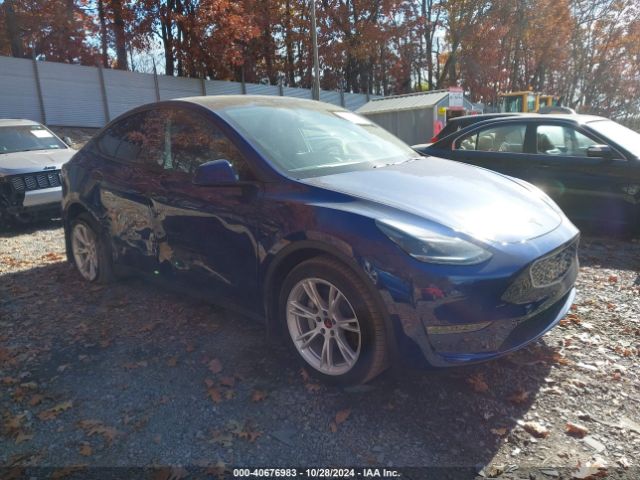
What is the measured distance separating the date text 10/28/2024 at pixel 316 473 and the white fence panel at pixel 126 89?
63.9 ft

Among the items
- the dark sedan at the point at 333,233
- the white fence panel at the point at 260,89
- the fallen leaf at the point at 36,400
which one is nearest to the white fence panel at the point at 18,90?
the white fence panel at the point at 260,89

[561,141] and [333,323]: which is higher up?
[561,141]

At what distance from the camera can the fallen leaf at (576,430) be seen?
8.11 ft

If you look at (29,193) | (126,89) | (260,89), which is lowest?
(29,193)

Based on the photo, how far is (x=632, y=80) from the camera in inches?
1613

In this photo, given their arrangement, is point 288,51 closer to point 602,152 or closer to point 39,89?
point 39,89

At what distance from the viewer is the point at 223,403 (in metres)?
2.81

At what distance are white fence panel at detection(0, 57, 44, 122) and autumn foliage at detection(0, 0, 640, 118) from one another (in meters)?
0.88

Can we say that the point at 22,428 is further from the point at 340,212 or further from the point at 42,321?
the point at 340,212

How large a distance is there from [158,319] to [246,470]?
1945mm

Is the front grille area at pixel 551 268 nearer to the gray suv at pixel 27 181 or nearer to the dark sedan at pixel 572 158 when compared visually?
the dark sedan at pixel 572 158

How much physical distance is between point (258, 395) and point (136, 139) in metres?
2.39

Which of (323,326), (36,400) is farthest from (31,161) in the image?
(323,326)

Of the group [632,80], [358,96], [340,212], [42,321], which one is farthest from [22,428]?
[632,80]
